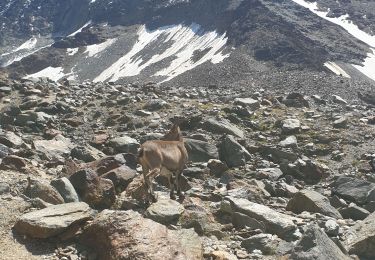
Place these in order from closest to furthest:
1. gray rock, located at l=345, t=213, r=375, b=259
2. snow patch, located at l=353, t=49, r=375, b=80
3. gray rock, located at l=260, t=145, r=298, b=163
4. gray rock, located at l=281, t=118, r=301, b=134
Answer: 1. gray rock, located at l=345, t=213, r=375, b=259
2. gray rock, located at l=260, t=145, r=298, b=163
3. gray rock, located at l=281, t=118, r=301, b=134
4. snow patch, located at l=353, t=49, r=375, b=80

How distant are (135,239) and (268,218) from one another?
387cm

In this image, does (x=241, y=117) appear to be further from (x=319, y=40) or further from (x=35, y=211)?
(x=319, y=40)

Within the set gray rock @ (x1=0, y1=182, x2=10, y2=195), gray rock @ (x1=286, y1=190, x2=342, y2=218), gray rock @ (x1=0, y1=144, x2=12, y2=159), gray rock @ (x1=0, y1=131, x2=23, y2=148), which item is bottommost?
gray rock @ (x1=286, y1=190, x2=342, y2=218)

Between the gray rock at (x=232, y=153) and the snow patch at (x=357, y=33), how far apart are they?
10044 centimetres

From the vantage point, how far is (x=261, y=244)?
1012 centimetres

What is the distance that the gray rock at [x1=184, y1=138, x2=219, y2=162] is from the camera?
19156mm

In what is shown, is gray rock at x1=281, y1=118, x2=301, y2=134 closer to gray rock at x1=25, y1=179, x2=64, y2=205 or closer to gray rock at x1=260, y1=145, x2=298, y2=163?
gray rock at x1=260, y1=145, x2=298, y2=163

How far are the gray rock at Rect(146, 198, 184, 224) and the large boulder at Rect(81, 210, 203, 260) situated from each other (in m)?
1.13

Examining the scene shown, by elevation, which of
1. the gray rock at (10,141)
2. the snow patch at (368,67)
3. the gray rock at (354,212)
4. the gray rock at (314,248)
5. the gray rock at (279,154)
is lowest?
the snow patch at (368,67)

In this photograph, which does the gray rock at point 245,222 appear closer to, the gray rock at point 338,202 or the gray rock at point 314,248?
the gray rock at point 314,248

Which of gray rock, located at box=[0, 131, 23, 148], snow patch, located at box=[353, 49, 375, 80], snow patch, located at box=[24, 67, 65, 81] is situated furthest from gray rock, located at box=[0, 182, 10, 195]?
snow patch, located at box=[24, 67, 65, 81]

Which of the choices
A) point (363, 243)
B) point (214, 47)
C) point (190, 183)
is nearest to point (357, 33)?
point (214, 47)

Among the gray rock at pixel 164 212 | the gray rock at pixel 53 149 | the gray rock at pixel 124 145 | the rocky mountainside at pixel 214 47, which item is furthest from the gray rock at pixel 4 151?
the rocky mountainside at pixel 214 47

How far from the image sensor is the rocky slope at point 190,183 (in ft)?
29.7
